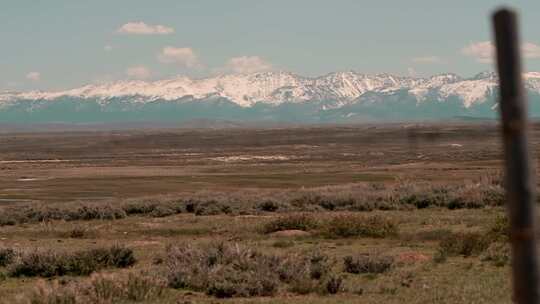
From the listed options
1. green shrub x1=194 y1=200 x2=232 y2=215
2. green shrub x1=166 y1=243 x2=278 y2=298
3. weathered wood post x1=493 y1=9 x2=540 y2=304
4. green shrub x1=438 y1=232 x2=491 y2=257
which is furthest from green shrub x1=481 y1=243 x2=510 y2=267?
green shrub x1=194 y1=200 x2=232 y2=215

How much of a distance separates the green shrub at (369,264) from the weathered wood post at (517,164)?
46.5 ft

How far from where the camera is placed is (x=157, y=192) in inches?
2482

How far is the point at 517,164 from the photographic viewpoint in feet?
15.0

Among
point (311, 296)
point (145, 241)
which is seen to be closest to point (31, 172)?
point (145, 241)

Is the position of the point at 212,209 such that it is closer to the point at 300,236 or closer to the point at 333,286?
the point at 300,236

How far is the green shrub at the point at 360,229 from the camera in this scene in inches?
1065

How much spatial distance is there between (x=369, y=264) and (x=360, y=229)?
28.3 ft

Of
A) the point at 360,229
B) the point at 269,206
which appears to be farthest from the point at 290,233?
the point at 269,206

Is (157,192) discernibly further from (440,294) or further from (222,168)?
(440,294)

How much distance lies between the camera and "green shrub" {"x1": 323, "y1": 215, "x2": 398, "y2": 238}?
1065 inches

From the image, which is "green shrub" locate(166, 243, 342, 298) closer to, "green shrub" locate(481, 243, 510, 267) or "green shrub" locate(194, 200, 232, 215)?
"green shrub" locate(481, 243, 510, 267)

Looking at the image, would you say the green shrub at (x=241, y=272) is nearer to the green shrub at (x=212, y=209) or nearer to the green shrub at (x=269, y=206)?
the green shrub at (x=212, y=209)

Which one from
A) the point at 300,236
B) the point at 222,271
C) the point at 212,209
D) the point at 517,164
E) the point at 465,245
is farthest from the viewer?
the point at 212,209

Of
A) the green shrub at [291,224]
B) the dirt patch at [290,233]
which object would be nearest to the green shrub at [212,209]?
the green shrub at [291,224]
